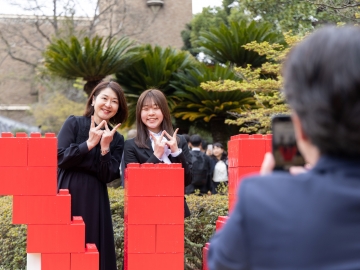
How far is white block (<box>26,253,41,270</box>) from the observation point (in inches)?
172

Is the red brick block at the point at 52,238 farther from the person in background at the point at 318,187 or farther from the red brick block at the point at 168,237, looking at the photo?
the person in background at the point at 318,187

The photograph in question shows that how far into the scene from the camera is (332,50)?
1548mm

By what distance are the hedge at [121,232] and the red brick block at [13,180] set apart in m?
2.12

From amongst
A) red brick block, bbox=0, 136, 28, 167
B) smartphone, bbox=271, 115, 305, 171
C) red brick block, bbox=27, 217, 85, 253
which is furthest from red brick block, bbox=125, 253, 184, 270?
smartphone, bbox=271, 115, 305, 171

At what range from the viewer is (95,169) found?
473 centimetres

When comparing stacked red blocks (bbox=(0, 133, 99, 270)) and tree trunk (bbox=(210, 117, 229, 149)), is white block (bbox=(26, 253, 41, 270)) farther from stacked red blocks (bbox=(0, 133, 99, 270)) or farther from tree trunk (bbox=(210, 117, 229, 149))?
tree trunk (bbox=(210, 117, 229, 149))

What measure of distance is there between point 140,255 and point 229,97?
8.78 m

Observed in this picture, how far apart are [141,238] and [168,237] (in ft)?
0.58

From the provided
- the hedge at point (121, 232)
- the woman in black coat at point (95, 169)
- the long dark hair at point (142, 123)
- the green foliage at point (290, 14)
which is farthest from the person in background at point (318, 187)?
the green foliage at point (290, 14)

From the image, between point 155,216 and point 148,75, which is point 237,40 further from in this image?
point 155,216

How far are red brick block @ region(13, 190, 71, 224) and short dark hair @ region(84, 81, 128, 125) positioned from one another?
84 centimetres

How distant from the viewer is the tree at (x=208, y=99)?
507 inches

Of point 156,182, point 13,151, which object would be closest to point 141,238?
point 156,182

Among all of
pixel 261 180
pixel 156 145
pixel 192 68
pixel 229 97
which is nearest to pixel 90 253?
pixel 156 145
